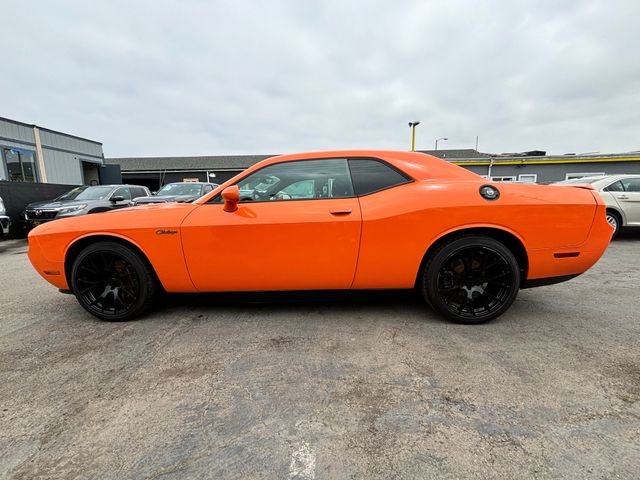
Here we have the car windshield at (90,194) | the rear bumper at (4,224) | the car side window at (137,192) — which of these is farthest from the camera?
the car side window at (137,192)

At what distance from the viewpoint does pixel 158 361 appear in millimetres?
2098

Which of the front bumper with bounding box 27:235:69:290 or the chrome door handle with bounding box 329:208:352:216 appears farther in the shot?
the front bumper with bounding box 27:235:69:290

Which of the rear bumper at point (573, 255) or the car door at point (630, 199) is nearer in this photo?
the rear bumper at point (573, 255)

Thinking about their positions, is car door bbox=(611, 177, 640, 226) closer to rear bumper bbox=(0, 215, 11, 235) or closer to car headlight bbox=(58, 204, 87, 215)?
car headlight bbox=(58, 204, 87, 215)

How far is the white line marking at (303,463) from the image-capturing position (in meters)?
1.24

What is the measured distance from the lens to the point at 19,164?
15016mm

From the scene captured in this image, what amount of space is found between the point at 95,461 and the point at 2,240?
10.4m

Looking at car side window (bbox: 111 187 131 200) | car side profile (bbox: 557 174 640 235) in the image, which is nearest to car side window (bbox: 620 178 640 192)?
car side profile (bbox: 557 174 640 235)

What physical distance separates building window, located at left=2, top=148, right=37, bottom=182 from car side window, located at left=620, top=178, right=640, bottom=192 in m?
22.0

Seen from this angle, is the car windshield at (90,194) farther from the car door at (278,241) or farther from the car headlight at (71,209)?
the car door at (278,241)

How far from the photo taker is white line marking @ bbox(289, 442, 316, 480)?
1236 mm

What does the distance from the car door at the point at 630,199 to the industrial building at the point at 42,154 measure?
55.1ft

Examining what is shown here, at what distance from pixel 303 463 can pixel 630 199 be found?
28.0 ft

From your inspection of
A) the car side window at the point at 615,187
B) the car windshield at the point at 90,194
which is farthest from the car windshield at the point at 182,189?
the car side window at the point at 615,187
